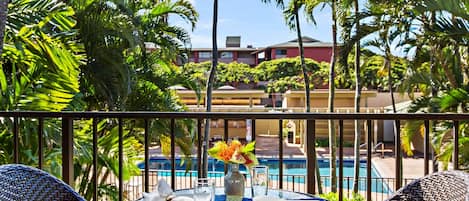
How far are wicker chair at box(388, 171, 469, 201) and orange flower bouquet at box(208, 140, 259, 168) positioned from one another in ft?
2.01

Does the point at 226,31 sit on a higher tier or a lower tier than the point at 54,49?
higher

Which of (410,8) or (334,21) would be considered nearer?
(410,8)

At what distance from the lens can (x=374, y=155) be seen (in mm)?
15430

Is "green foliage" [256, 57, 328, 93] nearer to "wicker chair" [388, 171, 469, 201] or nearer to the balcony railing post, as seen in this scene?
the balcony railing post

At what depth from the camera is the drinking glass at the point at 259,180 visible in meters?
1.66

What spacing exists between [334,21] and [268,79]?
519 inches

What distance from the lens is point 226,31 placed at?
2317 centimetres

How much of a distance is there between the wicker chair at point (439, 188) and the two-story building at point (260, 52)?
22.0 m

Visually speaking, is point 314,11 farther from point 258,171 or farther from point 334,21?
point 258,171

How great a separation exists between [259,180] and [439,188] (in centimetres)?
68

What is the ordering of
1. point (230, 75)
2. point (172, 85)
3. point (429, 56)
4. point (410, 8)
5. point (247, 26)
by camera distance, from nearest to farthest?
point (410, 8)
point (172, 85)
point (429, 56)
point (230, 75)
point (247, 26)

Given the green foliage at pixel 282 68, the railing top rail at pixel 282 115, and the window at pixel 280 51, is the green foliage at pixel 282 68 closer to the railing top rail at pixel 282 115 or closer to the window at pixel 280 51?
the window at pixel 280 51

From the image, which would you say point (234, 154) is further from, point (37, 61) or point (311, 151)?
point (37, 61)

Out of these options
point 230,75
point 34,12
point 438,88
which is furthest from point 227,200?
point 230,75
